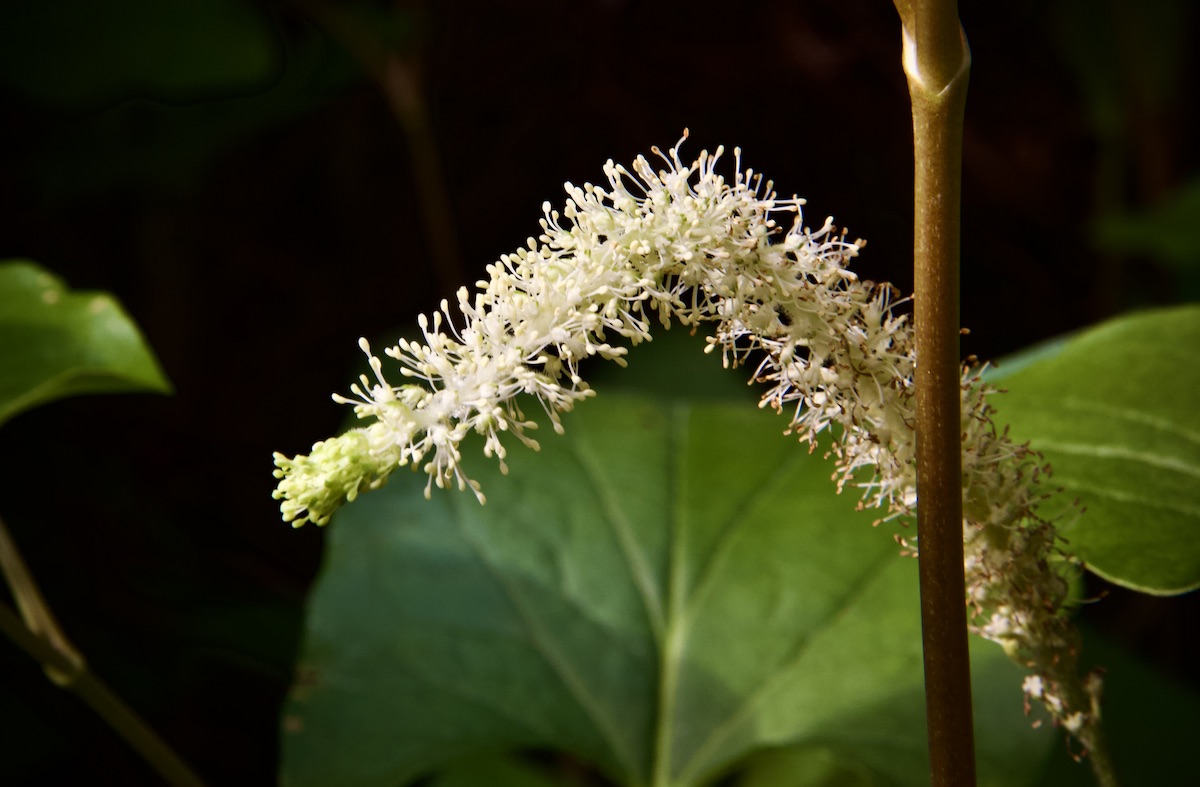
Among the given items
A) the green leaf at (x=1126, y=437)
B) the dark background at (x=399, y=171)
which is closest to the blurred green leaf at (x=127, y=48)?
the dark background at (x=399, y=171)

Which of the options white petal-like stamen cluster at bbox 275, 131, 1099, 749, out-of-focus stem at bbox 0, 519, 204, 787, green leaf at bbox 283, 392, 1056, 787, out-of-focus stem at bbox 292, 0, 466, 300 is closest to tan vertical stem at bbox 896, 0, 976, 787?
white petal-like stamen cluster at bbox 275, 131, 1099, 749

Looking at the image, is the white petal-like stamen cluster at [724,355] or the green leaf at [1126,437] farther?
the green leaf at [1126,437]

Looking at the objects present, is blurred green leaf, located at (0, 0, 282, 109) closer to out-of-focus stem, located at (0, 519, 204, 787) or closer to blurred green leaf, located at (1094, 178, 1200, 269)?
out-of-focus stem, located at (0, 519, 204, 787)

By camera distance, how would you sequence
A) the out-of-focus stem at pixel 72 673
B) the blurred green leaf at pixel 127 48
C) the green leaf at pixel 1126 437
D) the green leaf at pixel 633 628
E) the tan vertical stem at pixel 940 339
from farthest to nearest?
the blurred green leaf at pixel 127 48, the green leaf at pixel 633 628, the out-of-focus stem at pixel 72 673, the green leaf at pixel 1126 437, the tan vertical stem at pixel 940 339

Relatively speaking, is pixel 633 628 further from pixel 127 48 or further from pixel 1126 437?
pixel 127 48

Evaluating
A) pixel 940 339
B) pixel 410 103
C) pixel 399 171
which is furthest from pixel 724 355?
pixel 399 171

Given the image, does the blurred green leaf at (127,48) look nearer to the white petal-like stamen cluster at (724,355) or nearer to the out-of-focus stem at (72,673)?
the out-of-focus stem at (72,673)
